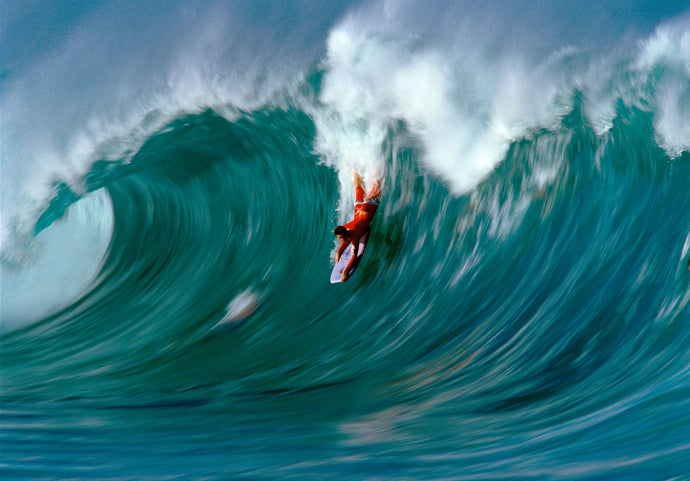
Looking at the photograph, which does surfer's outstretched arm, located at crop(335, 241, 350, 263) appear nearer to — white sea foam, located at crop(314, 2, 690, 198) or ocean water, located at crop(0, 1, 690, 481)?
ocean water, located at crop(0, 1, 690, 481)

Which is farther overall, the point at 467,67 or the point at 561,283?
the point at 467,67

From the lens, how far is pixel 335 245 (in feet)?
20.4

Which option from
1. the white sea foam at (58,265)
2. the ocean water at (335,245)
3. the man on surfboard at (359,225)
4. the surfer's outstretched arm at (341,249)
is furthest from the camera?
the white sea foam at (58,265)

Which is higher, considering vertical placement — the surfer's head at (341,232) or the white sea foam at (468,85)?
the white sea foam at (468,85)

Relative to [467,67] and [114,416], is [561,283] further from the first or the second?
[114,416]

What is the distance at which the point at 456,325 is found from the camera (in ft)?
17.6

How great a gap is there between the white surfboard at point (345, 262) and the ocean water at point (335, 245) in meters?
0.09

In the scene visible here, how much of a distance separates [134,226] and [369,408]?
4562 millimetres

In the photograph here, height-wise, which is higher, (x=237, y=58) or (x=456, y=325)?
(x=237, y=58)

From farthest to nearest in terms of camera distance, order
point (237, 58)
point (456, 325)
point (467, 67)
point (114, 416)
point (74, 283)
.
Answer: point (74, 283) → point (237, 58) → point (467, 67) → point (456, 325) → point (114, 416)

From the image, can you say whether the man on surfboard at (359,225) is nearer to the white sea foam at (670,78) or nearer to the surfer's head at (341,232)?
the surfer's head at (341,232)

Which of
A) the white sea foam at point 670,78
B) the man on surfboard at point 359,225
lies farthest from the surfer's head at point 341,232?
the white sea foam at point 670,78

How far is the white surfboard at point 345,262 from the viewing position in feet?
19.3

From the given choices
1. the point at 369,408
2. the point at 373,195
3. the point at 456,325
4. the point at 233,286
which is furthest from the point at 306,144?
A: the point at 369,408
